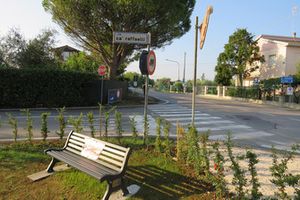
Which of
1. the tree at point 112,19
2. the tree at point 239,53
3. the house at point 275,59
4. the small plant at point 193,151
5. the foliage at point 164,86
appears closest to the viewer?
the small plant at point 193,151

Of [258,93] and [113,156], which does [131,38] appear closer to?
[113,156]

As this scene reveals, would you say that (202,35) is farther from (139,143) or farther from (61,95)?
(61,95)

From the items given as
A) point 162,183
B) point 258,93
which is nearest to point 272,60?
point 258,93

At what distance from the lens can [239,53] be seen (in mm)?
35250

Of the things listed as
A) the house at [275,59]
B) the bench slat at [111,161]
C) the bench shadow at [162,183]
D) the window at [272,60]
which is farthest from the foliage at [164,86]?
the bench slat at [111,161]

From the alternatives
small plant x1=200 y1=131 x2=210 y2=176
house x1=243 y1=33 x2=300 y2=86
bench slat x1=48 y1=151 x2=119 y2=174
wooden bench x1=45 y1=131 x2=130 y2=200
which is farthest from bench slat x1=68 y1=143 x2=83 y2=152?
house x1=243 y1=33 x2=300 y2=86

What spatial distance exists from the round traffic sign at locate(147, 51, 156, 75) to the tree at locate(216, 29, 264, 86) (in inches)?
1221

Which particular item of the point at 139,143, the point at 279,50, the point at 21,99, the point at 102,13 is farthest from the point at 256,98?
the point at 139,143

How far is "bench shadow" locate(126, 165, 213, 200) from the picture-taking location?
13.6 ft

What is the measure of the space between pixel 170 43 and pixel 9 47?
13.5 metres

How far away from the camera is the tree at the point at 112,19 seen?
18281mm

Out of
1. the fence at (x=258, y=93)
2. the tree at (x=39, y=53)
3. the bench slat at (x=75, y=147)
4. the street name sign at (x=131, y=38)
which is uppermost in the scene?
the tree at (x=39, y=53)

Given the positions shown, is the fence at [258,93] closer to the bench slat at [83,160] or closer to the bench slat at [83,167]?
the bench slat at [83,160]

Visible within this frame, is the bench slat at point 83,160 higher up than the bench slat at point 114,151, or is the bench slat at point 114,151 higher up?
the bench slat at point 114,151
